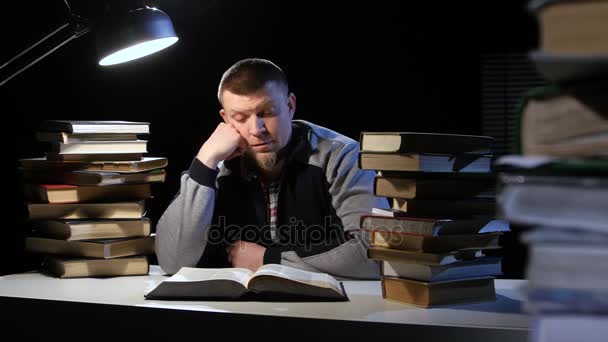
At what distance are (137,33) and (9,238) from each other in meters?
1.29

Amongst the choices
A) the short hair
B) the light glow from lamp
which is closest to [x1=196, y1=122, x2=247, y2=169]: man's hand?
the short hair

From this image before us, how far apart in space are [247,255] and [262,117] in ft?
1.71

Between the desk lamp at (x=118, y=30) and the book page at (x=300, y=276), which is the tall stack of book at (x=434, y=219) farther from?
the desk lamp at (x=118, y=30)

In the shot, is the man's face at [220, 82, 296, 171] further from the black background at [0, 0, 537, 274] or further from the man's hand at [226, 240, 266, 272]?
the black background at [0, 0, 537, 274]

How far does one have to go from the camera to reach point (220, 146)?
238 cm

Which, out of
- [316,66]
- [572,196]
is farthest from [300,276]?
[316,66]

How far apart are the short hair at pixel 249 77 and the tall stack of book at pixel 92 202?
1.34 ft

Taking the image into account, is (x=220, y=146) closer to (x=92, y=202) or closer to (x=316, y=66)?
(x=92, y=202)

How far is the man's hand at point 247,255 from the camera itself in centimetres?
218

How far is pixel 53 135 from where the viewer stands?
2.13 meters

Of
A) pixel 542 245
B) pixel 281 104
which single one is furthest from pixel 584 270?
pixel 281 104

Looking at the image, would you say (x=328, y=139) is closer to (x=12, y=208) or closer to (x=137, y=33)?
(x=137, y=33)

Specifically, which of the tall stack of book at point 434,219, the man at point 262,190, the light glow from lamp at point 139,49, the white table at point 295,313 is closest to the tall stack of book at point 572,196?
the white table at point 295,313

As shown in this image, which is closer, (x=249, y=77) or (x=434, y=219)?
(x=434, y=219)
